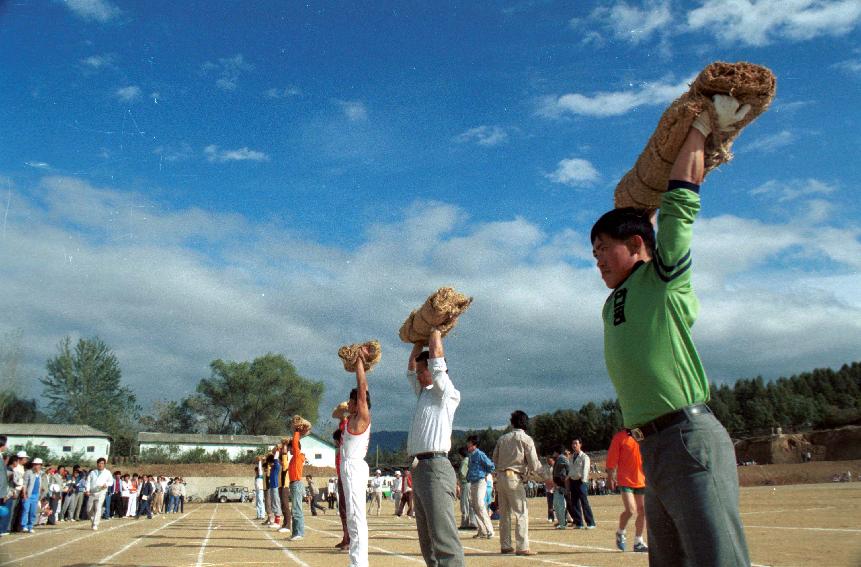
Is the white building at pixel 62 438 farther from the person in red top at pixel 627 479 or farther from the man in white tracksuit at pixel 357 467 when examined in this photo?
the man in white tracksuit at pixel 357 467

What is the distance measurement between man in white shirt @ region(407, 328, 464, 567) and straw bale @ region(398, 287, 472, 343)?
156mm

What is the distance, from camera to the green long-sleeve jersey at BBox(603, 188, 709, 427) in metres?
2.75

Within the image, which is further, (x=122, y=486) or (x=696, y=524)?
(x=122, y=486)

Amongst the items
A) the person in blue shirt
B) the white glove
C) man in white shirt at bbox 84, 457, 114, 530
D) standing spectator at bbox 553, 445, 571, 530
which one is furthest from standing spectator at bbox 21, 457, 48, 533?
the white glove

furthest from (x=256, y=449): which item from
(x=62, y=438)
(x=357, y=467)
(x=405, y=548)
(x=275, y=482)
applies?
(x=357, y=467)

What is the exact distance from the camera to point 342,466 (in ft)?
25.5

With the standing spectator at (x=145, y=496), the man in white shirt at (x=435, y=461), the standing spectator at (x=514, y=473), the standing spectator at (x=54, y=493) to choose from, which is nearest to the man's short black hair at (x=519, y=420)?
the standing spectator at (x=514, y=473)

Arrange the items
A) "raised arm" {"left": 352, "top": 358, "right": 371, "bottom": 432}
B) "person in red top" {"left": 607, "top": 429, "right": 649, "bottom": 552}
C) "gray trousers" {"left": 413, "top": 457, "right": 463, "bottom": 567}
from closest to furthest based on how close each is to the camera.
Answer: "gray trousers" {"left": 413, "top": 457, "right": 463, "bottom": 567} < "raised arm" {"left": 352, "top": 358, "right": 371, "bottom": 432} < "person in red top" {"left": 607, "top": 429, "right": 649, "bottom": 552}

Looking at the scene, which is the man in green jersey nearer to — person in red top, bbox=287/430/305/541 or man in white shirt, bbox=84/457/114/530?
person in red top, bbox=287/430/305/541

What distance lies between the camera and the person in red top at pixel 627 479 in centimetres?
1030

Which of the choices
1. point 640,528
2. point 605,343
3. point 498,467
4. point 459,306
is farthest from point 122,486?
point 605,343

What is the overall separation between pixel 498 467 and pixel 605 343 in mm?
8620

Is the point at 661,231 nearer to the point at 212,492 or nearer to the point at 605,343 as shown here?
the point at 605,343

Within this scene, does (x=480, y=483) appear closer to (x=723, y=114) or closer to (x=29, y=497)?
(x=723, y=114)
